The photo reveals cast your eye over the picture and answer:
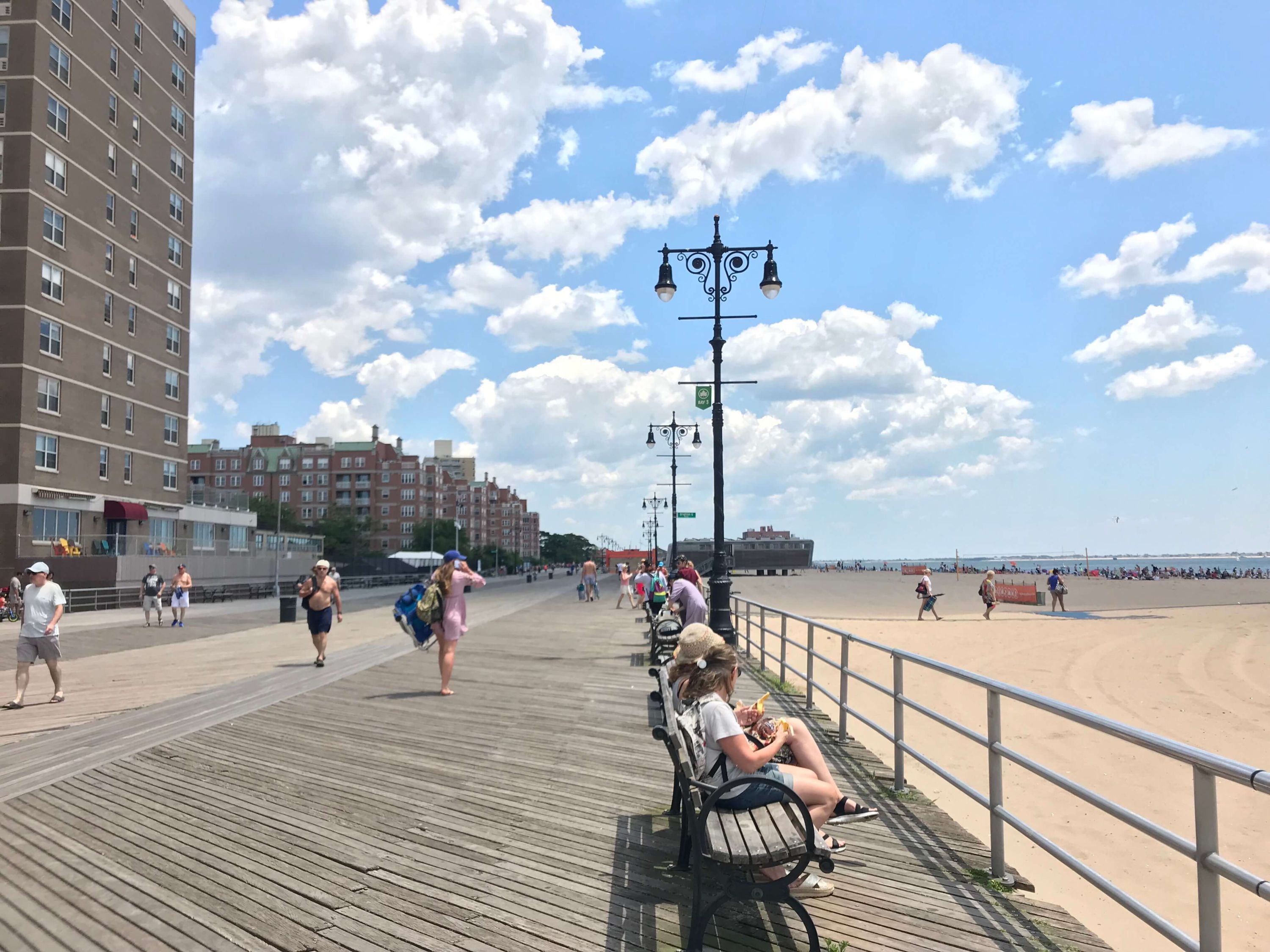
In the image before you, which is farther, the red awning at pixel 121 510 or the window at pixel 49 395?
the red awning at pixel 121 510

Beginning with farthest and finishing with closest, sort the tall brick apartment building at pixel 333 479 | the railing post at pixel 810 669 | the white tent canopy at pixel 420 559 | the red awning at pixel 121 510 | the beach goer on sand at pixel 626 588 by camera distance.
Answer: the tall brick apartment building at pixel 333 479
the white tent canopy at pixel 420 559
the red awning at pixel 121 510
the beach goer on sand at pixel 626 588
the railing post at pixel 810 669

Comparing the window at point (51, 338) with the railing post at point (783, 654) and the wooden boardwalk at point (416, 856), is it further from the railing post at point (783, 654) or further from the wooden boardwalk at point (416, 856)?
the railing post at point (783, 654)

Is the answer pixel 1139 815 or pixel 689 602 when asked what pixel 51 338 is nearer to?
pixel 689 602

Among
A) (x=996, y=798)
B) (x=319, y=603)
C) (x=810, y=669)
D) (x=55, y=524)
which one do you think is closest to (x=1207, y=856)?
(x=996, y=798)

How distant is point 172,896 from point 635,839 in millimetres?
2567

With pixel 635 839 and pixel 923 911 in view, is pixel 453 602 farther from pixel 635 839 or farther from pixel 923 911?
pixel 923 911

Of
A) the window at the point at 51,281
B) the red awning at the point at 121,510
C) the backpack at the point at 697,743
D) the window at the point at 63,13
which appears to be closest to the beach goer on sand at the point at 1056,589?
the backpack at the point at 697,743

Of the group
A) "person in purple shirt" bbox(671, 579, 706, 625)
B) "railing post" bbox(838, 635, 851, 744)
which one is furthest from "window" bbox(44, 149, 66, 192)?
"railing post" bbox(838, 635, 851, 744)

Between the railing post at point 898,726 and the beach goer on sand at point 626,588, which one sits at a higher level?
the railing post at point 898,726

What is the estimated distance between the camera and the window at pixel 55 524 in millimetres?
36469

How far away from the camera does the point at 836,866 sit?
194 inches

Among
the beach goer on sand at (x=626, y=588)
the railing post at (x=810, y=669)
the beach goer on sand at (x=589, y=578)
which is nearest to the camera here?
the railing post at (x=810, y=669)

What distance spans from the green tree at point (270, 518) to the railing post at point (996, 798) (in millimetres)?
101940

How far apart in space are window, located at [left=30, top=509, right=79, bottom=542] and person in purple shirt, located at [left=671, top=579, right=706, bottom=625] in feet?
116
